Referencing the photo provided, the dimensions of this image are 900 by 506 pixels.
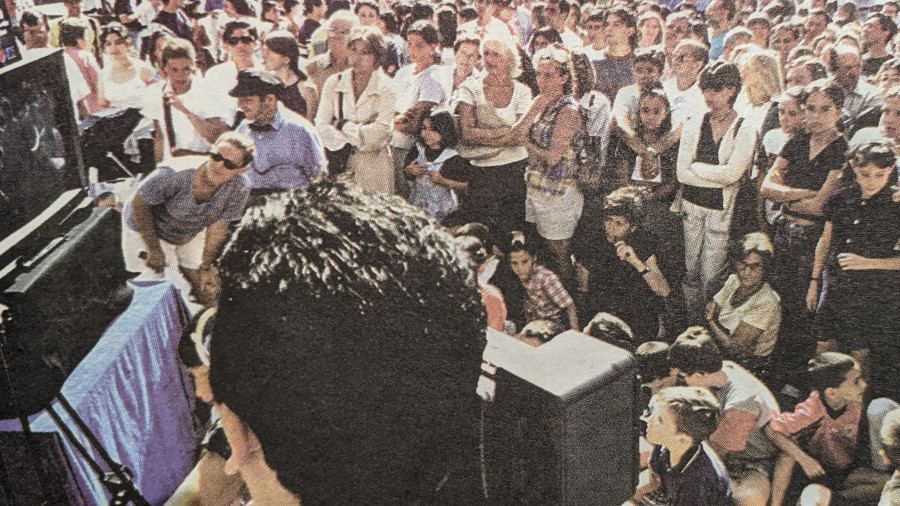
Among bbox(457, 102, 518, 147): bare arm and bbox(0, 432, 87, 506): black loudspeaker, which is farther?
bbox(457, 102, 518, 147): bare arm

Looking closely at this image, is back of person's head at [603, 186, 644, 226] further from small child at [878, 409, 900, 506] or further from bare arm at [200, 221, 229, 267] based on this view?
bare arm at [200, 221, 229, 267]

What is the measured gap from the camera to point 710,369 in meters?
2.35

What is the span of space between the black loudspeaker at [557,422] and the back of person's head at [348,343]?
0.29 ft

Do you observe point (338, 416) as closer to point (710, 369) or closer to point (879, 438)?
point (710, 369)

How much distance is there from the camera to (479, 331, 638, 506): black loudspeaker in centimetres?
212

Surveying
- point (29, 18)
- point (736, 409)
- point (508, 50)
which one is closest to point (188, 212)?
point (29, 18)

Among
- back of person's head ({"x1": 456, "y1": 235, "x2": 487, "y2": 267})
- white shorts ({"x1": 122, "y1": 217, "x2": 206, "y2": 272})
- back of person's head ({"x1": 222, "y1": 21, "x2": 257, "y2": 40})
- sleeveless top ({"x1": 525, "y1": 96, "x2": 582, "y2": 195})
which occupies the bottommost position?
back of person's head ({"x1": 456, "y1": 235, "x2": 487, "y2": 267})

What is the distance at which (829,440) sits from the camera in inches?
91.2

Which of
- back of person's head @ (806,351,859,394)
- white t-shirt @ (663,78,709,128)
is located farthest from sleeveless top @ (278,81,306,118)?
back of person's head @ (806,351,859,394)

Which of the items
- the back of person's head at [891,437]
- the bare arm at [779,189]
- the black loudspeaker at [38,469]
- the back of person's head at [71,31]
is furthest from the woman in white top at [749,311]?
the back of person's head at [71,31]

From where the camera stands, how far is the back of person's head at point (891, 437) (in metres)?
2.23

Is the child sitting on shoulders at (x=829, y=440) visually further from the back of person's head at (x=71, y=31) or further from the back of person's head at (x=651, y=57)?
the back of person's head at (x=71, y=31)

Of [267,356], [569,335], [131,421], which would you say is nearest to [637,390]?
[569,335]

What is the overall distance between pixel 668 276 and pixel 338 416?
1129 millimetres
